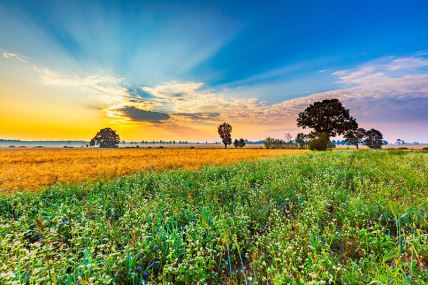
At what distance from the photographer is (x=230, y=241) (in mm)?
3941

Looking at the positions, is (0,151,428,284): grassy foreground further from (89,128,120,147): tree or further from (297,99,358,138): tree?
(89,128,120,147): tree

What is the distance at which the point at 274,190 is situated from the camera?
6.97 metres

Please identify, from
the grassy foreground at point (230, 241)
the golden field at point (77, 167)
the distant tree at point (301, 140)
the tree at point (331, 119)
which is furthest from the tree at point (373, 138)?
the grassy foreground at point (230, 241)

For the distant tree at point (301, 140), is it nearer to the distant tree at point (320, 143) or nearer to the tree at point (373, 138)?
the tree at point (373, 138)

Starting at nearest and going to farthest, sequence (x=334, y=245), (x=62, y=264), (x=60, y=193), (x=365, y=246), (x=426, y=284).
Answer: (x=426, y=284) < (x=62, y=264) < (x=365, y=246) < (x=334, y=245) < (x=60, y=193)

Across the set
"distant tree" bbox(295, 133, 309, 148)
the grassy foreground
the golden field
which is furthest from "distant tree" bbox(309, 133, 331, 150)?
"distant tree" bbox(295, 133, 309, 148)

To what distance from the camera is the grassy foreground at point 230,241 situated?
2.94 m

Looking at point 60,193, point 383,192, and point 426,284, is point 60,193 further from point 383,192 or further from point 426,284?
point 383,192

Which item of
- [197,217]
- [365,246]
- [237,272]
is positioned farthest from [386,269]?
[197,217]

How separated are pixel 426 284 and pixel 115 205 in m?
6.81

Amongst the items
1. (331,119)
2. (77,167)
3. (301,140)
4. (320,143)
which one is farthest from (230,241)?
(301,140)

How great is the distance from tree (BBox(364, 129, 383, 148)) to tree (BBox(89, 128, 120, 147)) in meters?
159

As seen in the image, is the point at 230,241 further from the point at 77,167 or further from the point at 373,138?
the point at 373,138

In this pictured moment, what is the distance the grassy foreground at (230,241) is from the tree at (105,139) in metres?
A: 156
